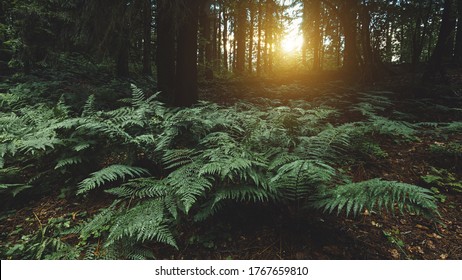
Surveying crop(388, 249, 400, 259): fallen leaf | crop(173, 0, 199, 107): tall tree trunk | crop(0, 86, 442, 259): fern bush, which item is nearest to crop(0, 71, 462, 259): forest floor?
crop(388, 249, 400, 259): fallen leaf

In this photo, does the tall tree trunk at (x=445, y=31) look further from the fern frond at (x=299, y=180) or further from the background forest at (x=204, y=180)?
the fern frond at (x=299, y=180)

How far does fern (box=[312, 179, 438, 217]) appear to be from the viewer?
1.52m

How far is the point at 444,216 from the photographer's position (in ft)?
7.61

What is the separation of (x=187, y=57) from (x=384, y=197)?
14.8 ft

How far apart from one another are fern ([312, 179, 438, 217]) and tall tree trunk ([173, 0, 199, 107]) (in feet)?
13.1

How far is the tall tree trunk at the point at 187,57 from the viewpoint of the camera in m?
4.98

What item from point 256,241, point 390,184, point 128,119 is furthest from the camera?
point 128,119

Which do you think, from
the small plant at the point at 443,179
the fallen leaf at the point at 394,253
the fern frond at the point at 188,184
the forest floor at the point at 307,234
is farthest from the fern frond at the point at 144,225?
the small plant at the point at 443,179

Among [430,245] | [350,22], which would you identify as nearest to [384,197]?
[430,245]

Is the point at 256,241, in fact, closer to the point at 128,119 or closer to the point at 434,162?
the point at 128,119

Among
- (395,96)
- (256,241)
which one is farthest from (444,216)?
(395,96)

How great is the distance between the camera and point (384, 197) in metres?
1.62
